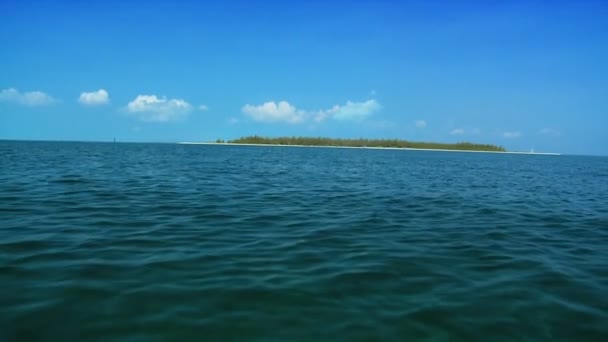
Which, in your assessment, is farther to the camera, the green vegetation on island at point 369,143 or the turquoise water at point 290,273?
the green vegetation on island at point 369,143

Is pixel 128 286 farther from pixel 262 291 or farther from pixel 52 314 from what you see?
pixel 262 291

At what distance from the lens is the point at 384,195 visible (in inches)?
608

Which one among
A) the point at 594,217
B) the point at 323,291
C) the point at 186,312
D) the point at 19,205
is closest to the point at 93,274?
the point at 186,312

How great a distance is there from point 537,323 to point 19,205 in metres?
13.3

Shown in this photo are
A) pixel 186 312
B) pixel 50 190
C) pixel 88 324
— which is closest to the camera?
pixel 88 324

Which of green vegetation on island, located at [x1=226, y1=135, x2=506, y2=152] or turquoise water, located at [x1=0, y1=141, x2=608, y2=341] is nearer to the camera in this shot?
turquoise water, located at [x1=0, y1=141, x2=608, y2=341]

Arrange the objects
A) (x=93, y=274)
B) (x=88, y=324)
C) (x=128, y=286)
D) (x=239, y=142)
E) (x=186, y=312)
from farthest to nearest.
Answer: (x=239, y=142)
(x=93, y=274)
(x=128, y=286)
(x=186, y=312)
(x=88, y=324)

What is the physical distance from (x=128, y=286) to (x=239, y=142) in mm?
174998

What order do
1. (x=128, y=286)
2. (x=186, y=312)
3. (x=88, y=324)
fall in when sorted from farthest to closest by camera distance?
1. (x=128, y=286)
2. (x=186, y=312)
3. (x=88, y=324)

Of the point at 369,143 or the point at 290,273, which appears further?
the point at 369,143

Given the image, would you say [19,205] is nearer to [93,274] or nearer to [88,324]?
[93,274]

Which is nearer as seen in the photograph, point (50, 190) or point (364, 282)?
point (364, 282)

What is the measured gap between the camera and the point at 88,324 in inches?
158

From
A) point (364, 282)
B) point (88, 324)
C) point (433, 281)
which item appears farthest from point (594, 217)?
point (88, 324)
